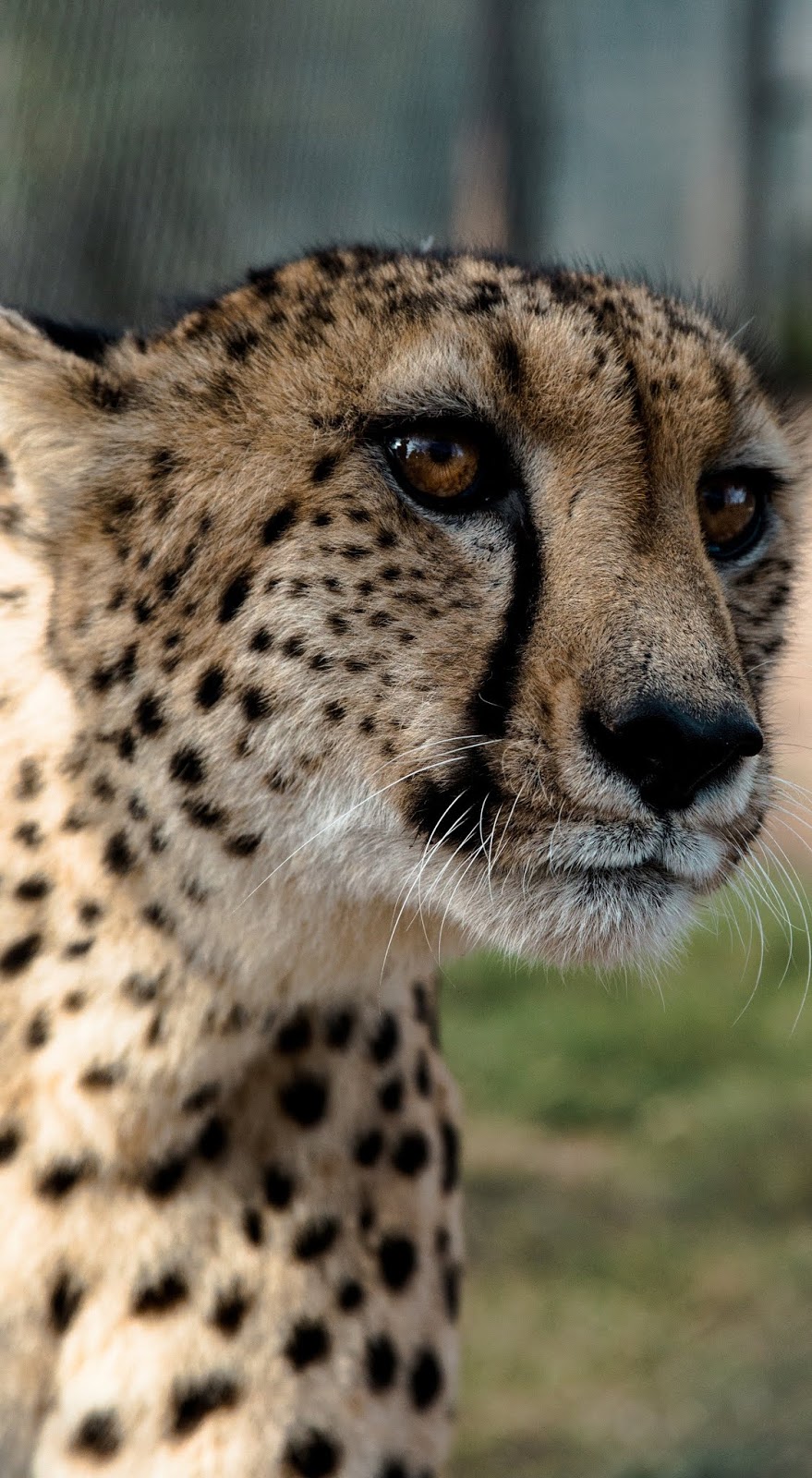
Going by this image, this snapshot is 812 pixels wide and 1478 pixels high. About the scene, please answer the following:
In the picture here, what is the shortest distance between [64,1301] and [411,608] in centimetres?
67

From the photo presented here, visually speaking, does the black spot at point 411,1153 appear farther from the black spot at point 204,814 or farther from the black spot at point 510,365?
the black spot at point 510,365

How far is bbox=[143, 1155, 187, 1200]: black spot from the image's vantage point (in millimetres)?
1471

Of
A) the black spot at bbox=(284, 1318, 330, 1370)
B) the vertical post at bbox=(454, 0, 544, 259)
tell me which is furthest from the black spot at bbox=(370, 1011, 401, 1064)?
the vertical post at bbox=(454, 0, 544, 259)

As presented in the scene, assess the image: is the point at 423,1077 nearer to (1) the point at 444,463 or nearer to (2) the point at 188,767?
(2) the point at 188,767

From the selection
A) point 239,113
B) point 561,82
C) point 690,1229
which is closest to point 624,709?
point 690,1229

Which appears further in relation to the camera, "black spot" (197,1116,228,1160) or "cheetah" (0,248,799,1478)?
"black spot" (197,1116,228,1160)

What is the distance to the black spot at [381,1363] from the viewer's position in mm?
1504

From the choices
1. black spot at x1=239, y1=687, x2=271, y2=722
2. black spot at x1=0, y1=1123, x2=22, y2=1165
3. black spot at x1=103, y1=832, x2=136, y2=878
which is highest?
black spot at x1=239, y1=687, x2=271, y2=722

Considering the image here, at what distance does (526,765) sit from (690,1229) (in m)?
1.88

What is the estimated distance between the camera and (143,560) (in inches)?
55.5

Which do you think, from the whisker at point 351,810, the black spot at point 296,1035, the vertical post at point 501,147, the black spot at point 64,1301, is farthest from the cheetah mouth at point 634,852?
the vertical post at point 501,147

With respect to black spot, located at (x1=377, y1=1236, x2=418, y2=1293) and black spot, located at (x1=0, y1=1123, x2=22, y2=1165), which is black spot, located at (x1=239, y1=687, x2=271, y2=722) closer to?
black spot, located at (x1=0, y1=1123, x2=22, y2=1165)

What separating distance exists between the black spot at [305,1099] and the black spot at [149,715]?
375 mm

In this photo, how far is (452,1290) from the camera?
1.62m
